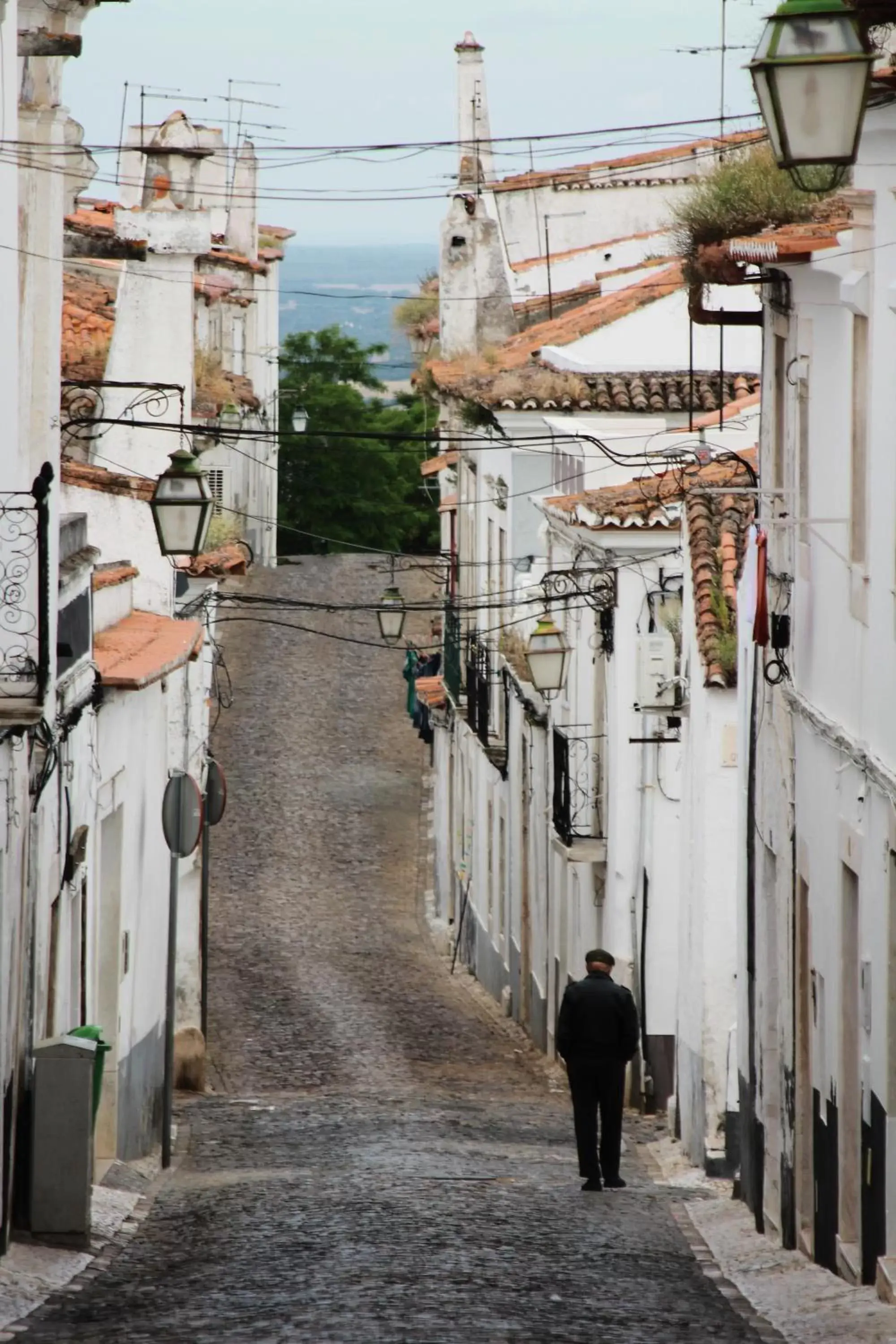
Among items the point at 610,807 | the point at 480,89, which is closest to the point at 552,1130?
the point at 610,807

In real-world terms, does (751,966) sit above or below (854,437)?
below

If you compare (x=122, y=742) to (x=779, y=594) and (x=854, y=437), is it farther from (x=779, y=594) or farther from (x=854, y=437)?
(x=854, y=437)

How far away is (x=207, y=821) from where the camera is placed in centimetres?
2311

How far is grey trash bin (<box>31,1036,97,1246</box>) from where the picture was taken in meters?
12.3

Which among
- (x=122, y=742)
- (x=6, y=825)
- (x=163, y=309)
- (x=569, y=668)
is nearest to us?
(x=6, y=825)

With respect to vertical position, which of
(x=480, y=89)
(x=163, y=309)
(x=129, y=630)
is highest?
(x=480, y=89)

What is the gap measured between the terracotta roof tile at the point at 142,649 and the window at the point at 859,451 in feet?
20.5

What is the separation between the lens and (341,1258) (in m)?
11.2

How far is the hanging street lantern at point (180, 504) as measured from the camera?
1508 centimetres

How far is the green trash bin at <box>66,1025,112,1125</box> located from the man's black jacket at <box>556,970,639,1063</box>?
2852 mm

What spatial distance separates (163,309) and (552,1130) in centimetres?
823

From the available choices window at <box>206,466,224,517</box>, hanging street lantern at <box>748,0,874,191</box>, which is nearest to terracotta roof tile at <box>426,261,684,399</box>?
hanging street lantern at <box>748,0,874,191</box>

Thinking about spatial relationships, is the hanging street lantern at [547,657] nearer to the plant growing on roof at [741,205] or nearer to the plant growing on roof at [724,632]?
the plant growing on roof at [724,632]

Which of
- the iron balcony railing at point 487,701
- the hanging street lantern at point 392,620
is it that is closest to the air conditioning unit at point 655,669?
the iron balcony railing at point 487,701
